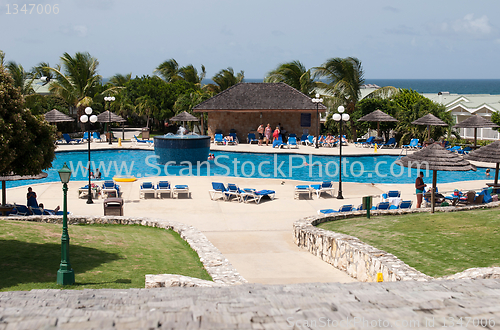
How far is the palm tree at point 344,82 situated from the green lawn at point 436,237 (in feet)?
85.5

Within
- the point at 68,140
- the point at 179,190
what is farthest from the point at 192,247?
the point at 68,140

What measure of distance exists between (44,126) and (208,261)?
13.7 ft

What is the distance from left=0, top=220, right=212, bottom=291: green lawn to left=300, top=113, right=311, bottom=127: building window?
26.5 metres

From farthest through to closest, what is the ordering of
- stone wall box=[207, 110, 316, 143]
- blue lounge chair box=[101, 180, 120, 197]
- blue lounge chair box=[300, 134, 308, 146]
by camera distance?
stone wall box=[207, 110, 316, 143] → blue lounge chair box=[300, 134, 308, 146] → blue lounge chair box=[101, 180, 120, 197]

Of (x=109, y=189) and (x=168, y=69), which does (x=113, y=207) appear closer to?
(x=109, y=189)

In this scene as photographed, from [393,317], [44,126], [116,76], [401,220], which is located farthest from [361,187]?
[116,76]

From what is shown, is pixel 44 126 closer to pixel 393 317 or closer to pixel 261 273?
pixel 261 273

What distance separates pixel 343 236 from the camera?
1109 centimetres

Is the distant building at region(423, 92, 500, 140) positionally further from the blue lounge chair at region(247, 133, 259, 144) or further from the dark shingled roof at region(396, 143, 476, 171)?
the dark shingled roof at region(396, 143, 476, 171)

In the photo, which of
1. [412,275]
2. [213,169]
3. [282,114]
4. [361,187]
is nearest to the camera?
[412,275]

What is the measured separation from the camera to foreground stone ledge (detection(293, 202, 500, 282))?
27.2ft

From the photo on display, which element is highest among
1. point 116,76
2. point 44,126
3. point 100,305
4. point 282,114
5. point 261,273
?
point 116,76

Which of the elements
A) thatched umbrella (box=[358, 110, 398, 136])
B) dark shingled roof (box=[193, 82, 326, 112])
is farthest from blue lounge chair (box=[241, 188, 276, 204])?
dark shingled roof (box=[193, 82, 326, 112])

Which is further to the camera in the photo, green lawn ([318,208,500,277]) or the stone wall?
the stone wall
